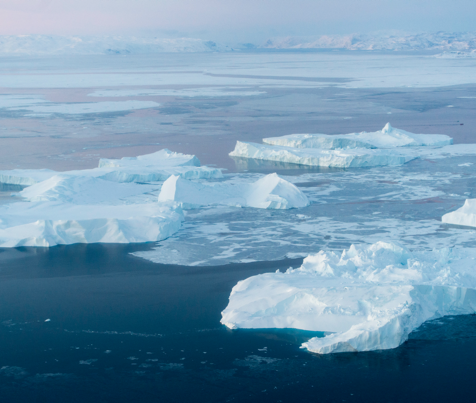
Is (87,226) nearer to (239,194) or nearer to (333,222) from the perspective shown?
(239,194)

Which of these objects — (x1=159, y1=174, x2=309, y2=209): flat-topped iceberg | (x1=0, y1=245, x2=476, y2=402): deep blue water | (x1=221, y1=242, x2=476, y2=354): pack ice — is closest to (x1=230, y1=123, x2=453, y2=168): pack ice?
(x1=159, y1=174, x2=309, y2=209): flat-topped iceberg

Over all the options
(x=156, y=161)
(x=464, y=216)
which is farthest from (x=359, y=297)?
(x=156, y=161)

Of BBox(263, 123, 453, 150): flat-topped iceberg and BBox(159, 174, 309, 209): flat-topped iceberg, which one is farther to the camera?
BBox(263, 123, 453, 150): flat-topped iceberg

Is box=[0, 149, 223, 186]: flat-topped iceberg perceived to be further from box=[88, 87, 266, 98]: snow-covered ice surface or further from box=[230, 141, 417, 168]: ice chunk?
box=[88, 87, 266, 98]: snow-covered ice surface

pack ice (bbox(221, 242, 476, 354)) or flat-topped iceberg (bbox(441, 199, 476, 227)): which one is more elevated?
flat-topped iceberg (bbox(441, 199, 476, 227))

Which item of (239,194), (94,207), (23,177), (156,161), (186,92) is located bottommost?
(94,207)

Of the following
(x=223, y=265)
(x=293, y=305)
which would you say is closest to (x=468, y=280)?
(x=293, y=305)

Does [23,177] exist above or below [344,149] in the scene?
below
